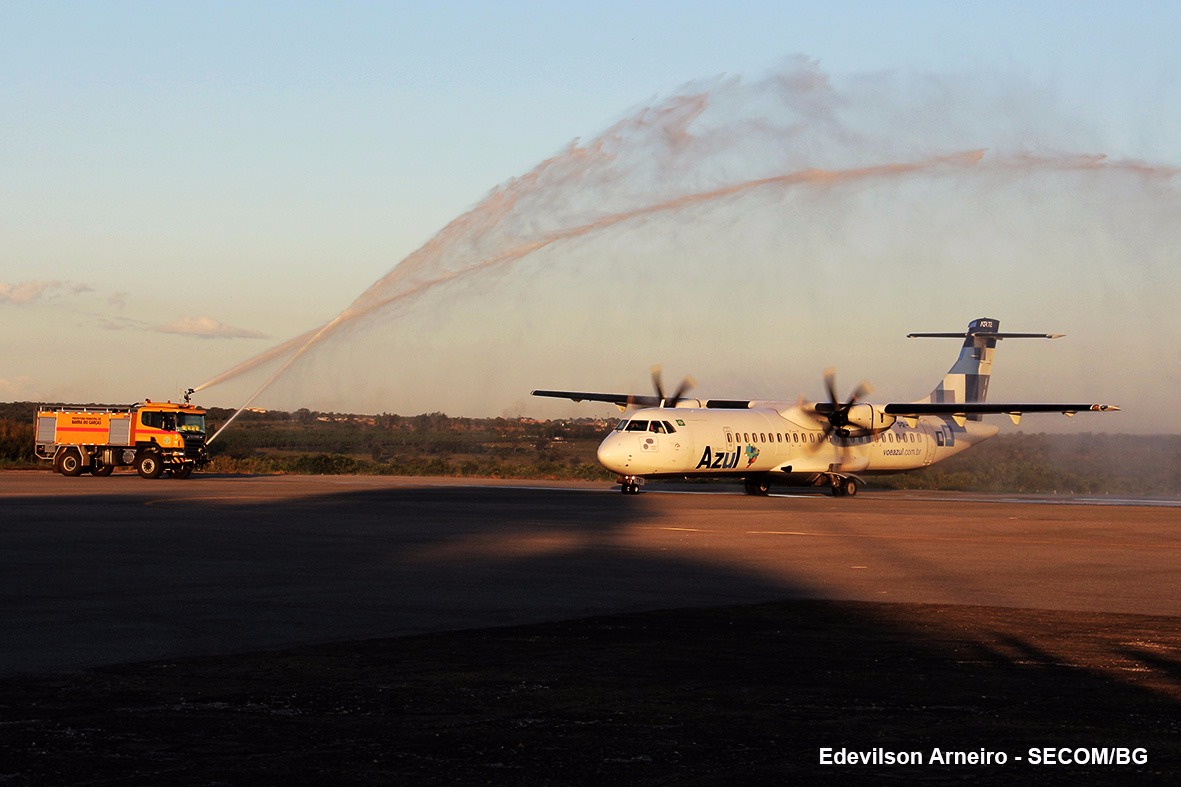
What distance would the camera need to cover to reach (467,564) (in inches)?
744

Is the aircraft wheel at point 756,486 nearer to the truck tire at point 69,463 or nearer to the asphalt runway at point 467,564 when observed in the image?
the asphalt runway at point 467,564

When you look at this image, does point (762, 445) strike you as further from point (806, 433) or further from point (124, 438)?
point (124, 438)

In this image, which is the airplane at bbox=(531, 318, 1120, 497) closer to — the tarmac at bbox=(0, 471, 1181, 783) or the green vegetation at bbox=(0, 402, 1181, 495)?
the green vegetation at bbox=(0, 402, 1181, 495)

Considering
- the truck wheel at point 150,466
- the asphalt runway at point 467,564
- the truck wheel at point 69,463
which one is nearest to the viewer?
the asphalt runway at point 467,564

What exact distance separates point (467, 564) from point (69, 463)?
3769 centimetres

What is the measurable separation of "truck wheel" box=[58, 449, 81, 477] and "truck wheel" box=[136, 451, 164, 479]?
333cm

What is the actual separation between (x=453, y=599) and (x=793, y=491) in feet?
122

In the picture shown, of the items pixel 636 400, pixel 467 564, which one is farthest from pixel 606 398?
pixel 467 564

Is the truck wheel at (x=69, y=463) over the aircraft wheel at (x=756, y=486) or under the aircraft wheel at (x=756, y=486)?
under

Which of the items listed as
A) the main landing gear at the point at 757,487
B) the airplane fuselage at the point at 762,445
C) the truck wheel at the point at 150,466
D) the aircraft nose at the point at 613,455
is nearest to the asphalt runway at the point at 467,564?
the aircraft nose at the point at 613,455

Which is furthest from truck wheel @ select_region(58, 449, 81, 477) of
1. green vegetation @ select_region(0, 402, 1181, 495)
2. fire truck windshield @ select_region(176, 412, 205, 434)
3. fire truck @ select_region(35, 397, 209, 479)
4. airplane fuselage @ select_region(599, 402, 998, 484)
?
airplane fuselage @ select_region(599, 402, 998, 484)

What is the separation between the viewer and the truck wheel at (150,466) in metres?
49.8

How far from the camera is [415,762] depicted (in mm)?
6965

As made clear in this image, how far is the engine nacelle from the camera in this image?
45250 millimetres
